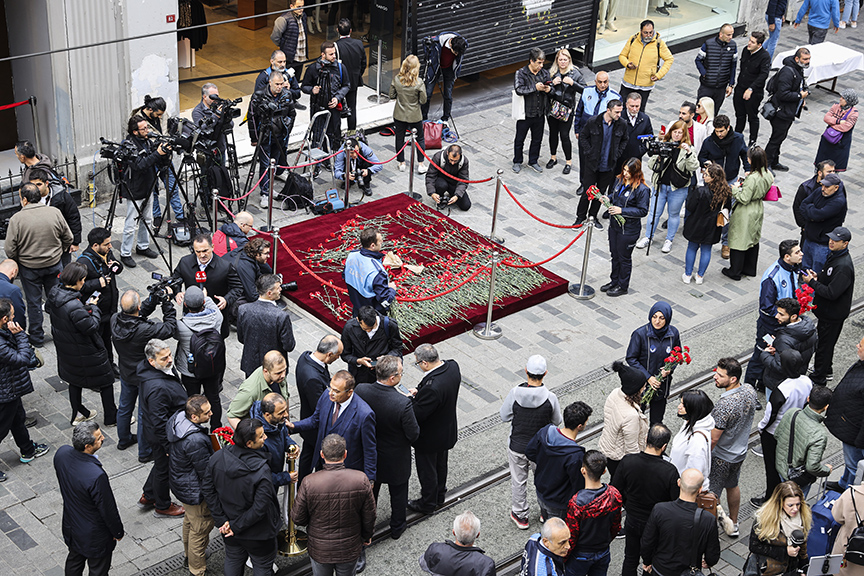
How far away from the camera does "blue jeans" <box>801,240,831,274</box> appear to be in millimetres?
11555

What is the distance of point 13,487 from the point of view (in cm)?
831

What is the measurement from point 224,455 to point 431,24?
10793mm

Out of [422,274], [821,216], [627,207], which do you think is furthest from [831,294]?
[422,274]

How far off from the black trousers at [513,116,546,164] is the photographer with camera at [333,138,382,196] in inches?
87.7

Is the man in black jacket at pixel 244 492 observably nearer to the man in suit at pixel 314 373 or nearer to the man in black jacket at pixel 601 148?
the man in suit at pixel 314 373

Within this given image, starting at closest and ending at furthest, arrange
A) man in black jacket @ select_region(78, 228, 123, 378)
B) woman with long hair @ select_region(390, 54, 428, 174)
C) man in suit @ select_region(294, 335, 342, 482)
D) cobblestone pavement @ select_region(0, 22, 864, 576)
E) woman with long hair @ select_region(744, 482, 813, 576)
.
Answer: woman with long hair @ select_region(744, 482, 813, 576), man in suit @ select_region(294, 335, 342, 482), cobblestone pavement @ select_region(0, 22, 864, 576), man in black jacket @ select_region(78, 228, 123, 378), woman with long hair @ select_region(390, 54, 428, 174)

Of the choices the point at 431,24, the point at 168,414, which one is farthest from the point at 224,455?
the point at 431,24

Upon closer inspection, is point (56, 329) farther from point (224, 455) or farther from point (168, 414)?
point (224, 455)

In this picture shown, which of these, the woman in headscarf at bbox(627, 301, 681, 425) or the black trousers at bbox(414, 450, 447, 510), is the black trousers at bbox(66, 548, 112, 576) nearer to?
the black trousers at bbox(414, 450, 447, 510)

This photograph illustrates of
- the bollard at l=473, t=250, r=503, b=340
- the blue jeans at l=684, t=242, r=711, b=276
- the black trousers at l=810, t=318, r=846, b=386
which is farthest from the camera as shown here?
the blue jeans at l=684, t=242, r=711, b=276

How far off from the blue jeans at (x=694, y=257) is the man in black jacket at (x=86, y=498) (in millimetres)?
7765

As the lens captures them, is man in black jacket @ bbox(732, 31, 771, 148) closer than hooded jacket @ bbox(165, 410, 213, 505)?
No

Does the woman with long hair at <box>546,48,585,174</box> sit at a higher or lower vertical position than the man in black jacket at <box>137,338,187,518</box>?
higher

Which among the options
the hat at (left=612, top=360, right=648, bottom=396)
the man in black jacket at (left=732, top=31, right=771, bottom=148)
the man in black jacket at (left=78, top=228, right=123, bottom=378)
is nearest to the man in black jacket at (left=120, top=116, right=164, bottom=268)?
the man in black jacket at (left=78, top=228, right=123, bottom=378)
